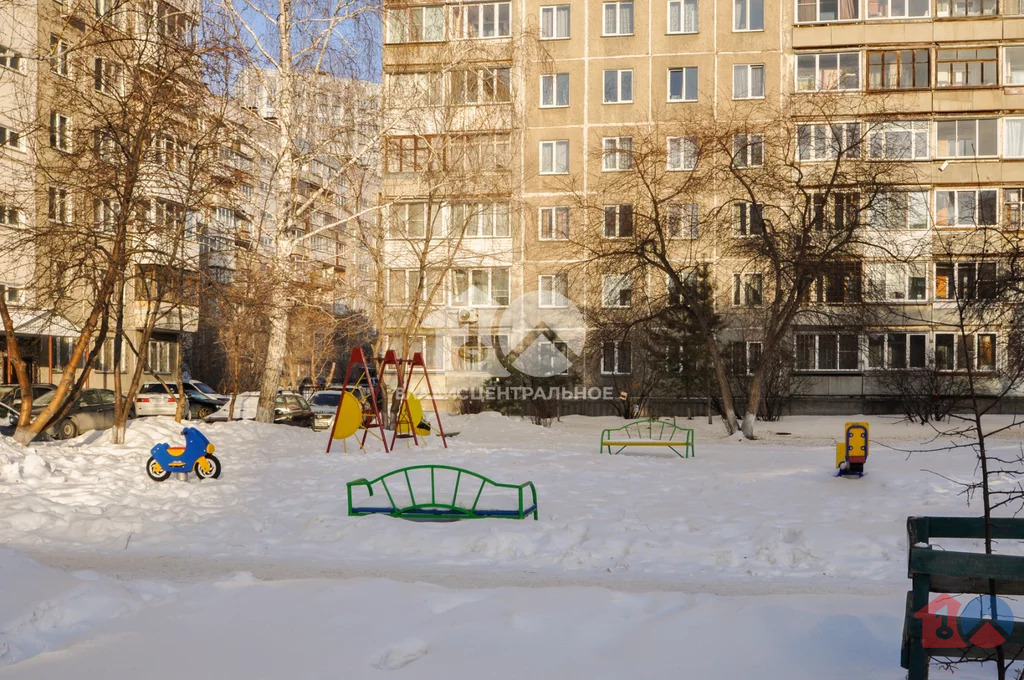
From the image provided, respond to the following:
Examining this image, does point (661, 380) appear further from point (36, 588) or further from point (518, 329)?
point (36, 588)

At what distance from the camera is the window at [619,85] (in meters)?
45.0

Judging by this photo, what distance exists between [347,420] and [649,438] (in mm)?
9602

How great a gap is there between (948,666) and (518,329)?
38.7 metres

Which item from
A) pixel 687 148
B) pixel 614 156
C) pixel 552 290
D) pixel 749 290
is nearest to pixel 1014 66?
pixel 749 290

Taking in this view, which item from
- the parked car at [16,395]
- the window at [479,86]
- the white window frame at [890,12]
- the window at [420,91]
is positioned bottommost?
the parked car at [16,395]

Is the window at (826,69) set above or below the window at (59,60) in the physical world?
above

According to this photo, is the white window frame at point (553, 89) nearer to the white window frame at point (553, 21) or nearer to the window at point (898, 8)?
the white window frame at point (553, 21)

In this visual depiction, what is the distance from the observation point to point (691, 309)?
29.4m

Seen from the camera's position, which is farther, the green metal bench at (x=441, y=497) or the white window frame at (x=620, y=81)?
the white window frame at (x=620, y=81)

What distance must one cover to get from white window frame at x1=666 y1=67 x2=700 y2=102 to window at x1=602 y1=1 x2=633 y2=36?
108 inches

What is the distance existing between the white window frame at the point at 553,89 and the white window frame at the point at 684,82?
14.7 feet

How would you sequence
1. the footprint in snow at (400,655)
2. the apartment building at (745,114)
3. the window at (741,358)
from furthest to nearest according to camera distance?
the apartment building at (745,114) < the window at (741,358) < the footprint in snow at (400,655)

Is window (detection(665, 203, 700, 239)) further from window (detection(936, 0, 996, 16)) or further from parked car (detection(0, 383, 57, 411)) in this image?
window (detection(936, 0, 996, 16))

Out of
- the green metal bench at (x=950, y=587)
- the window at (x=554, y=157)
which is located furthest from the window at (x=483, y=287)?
the green metal bench at (x=950, y=587)
